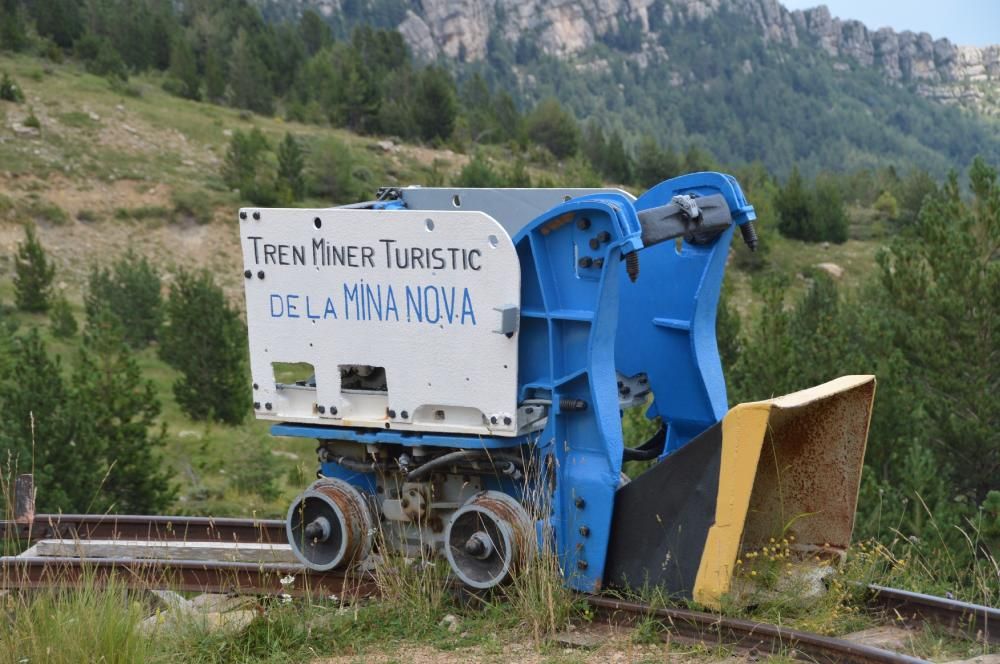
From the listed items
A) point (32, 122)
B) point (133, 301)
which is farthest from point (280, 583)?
point (32, 122)

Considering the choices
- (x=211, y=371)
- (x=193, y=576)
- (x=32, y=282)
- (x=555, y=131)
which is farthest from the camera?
(x=555, y=131)

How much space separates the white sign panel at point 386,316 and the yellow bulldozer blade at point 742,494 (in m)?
0.86

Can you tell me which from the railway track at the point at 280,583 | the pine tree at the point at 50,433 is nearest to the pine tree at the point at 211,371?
the pine tree at the point at 50,433

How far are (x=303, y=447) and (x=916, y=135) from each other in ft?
622

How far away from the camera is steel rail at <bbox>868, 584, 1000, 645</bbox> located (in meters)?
5.41

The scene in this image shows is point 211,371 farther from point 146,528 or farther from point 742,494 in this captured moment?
point 742,494

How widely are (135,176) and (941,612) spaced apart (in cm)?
4364

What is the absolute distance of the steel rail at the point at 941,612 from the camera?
213 inches

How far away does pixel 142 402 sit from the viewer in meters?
16.0

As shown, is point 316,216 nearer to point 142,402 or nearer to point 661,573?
point 661,573

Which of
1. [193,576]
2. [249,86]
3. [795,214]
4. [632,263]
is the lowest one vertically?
[193,576]

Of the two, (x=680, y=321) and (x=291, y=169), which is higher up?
(x=291, y=169)

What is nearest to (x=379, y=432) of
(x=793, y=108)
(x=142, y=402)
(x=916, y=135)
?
(x=142, y=402)

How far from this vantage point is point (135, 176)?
45344mm
